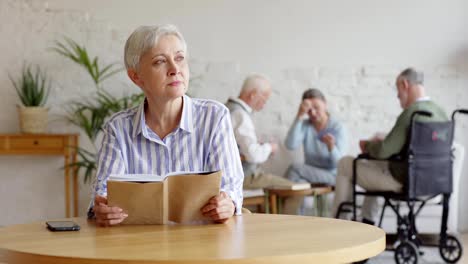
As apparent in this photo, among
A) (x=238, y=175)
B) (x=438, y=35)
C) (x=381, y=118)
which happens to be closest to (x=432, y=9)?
(x=438, y=35)

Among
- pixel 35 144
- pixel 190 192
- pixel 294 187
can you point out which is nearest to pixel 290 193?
pixel 294 187

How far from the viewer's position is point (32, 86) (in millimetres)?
7223

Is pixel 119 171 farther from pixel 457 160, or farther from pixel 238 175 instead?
pixel 457 160

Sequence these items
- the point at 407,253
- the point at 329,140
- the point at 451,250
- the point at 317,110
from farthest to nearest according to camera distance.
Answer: the point at 317,110
the point at 329,140
the point at 451,250
the point at 407,253

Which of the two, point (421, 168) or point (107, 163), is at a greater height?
point (107, 163)

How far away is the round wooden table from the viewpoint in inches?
73.3

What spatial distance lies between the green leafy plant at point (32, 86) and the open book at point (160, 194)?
4.97m

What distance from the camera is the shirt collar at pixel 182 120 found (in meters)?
2.74

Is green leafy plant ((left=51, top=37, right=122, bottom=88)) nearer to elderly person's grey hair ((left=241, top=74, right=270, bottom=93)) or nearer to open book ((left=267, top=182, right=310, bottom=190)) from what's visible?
elderly person's grey hair ((left=241, top=74, right=270, bottom=93))

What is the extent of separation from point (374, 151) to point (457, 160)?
829 mm

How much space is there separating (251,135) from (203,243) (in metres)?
4.14

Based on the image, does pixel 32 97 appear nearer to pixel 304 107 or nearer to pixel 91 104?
pixel 91 104

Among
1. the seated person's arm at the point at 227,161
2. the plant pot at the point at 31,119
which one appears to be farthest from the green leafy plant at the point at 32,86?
the seated person's arm at the point at 227,161

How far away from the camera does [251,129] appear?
6246mm
